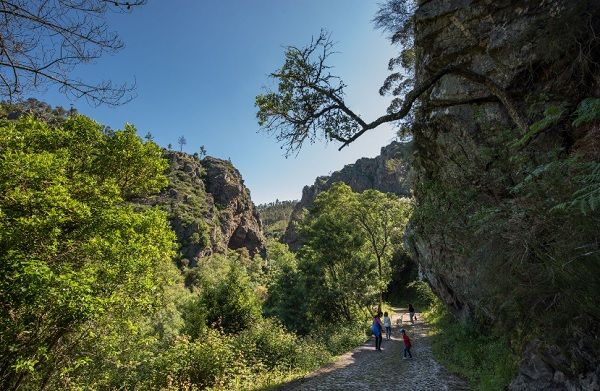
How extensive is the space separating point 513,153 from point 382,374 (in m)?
8.00

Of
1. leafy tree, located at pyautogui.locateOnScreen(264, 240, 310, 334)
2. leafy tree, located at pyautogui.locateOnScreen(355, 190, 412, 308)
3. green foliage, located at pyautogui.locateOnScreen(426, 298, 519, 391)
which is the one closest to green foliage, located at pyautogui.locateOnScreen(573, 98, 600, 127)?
green foliage, located at pyautogui.locateOnScreen(426, 298, 519, 391)

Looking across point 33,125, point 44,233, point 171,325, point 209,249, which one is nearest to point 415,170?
point 44,233

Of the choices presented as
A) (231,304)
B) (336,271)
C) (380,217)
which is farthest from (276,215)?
(231,304)

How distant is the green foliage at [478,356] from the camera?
7750 millimetres

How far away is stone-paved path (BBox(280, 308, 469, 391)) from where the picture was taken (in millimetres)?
9352

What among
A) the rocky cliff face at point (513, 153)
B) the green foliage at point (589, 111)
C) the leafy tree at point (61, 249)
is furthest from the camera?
the leafy tree at point (61, 249)

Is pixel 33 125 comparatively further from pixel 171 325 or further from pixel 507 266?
pixel 171 325

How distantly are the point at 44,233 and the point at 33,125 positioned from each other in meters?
6.19

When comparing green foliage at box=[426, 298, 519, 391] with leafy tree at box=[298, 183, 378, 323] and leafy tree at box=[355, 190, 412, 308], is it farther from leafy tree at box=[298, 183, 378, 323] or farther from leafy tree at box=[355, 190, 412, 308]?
leafy tree at box=[355, 190, 412, 308]

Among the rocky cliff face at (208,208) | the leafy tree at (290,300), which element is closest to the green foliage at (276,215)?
the rocky cliff face at (208,208)

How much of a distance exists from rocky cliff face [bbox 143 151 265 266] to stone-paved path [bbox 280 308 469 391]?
66310 mm

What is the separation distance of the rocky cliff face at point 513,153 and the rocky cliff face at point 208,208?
236ft

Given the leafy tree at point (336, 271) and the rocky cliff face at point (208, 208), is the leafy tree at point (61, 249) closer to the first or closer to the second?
the leafy tree at point (336, 271)

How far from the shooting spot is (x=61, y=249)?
383 inches
